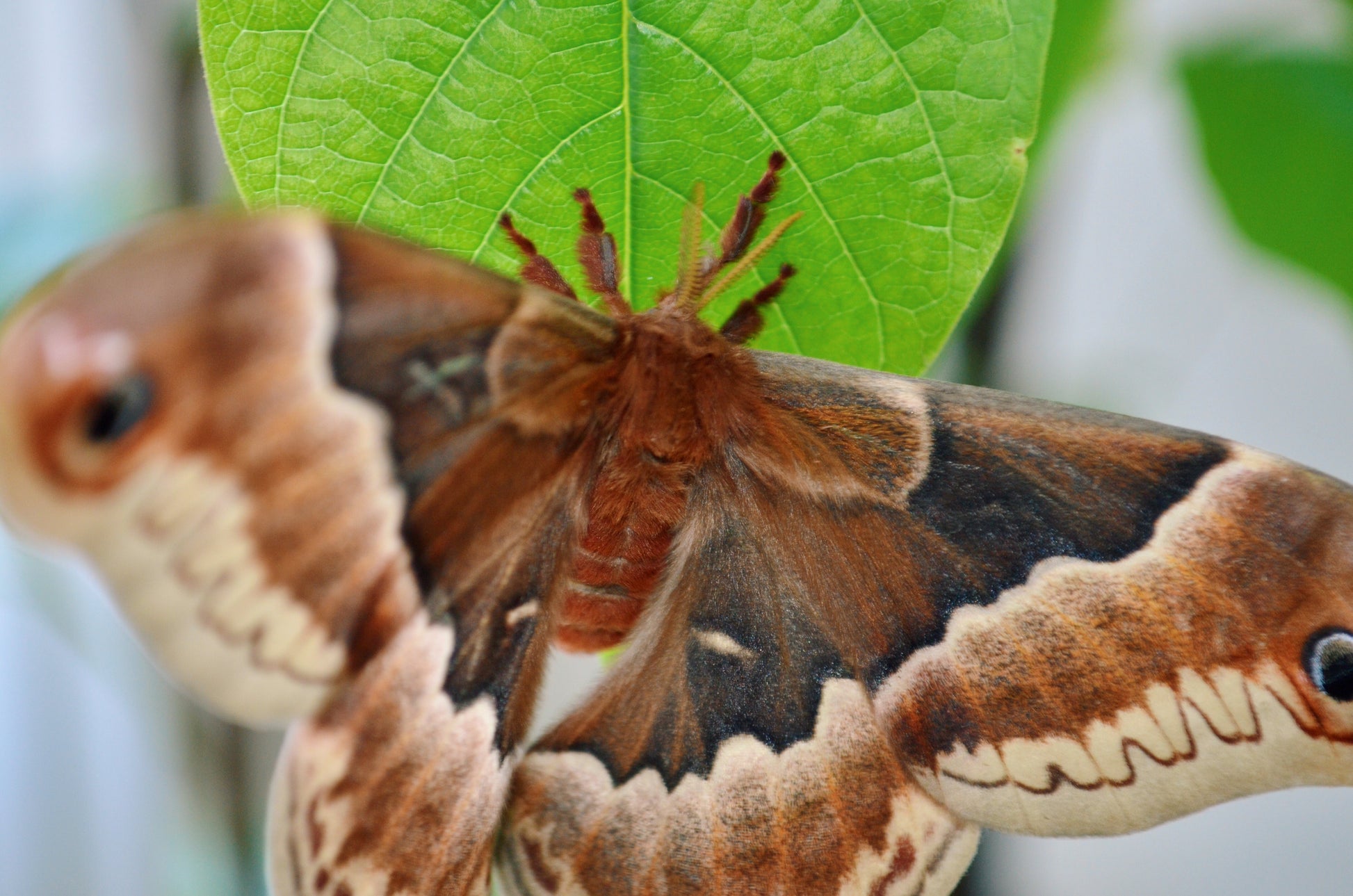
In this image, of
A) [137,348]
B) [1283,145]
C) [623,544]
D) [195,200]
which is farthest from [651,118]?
[195,200]

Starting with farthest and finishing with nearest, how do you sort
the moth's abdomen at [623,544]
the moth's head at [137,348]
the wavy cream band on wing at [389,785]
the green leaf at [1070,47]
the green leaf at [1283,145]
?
the green leaf at [1283,145], the green leaf at [1070,47], the moth's abdomen at [623,544], the wavy cream band on wing at [389,785], the moth's head at [137,348]

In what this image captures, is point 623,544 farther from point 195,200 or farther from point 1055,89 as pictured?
point 195,200

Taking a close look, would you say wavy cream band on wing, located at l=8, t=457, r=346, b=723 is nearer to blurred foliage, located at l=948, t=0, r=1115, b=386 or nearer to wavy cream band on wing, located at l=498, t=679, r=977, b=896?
wavy cream band on wing, located at l=498, t=679, r=977, b=896

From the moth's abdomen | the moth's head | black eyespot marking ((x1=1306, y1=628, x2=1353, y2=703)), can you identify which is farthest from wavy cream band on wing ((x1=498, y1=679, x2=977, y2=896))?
the moth's head

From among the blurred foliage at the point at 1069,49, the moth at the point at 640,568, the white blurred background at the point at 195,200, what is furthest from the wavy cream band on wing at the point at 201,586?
the white blurred background at the point at 195,200

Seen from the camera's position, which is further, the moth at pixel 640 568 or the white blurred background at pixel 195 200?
the white blurred background at pixel 195 200

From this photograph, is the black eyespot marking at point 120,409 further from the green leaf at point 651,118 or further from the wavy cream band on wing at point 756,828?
the wavy cream band on wing at point 756,828

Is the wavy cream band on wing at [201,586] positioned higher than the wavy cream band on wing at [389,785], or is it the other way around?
the wavy cream band on wing at [201,586]
